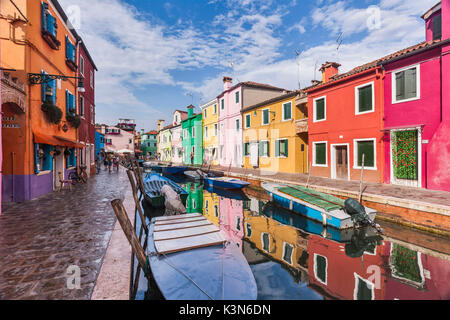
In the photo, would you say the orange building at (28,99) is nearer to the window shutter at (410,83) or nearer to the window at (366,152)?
the window at (366,152)

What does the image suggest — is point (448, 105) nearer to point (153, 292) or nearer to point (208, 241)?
point (208, 241)

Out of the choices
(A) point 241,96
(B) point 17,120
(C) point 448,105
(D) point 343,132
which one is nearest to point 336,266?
(C) point 448,105

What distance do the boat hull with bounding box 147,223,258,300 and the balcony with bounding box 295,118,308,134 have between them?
45.2 feet

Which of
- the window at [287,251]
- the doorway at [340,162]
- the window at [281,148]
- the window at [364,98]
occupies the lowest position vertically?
the window at [287,251]

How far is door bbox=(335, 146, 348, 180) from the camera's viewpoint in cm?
1310

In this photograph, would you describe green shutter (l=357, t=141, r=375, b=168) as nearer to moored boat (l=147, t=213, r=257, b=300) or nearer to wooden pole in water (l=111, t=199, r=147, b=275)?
moored boat (l=147, t=213, r=257, b=300)

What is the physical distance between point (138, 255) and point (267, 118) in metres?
17.9

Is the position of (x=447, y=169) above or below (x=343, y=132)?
below

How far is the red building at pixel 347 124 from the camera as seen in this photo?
37.3 feet

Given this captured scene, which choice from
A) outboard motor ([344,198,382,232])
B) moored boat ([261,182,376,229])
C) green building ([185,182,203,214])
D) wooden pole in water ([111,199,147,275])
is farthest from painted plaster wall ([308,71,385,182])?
wooden pole in water ([111,199,147,275])

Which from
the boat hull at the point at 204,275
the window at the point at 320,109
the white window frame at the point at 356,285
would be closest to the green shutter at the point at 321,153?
the window at the point at 320,109

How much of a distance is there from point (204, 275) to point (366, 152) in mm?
11766

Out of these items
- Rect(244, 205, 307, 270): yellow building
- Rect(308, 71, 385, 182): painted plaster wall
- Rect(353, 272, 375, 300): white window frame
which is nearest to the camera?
Rect(353, 272, 375, 300): white window frame
